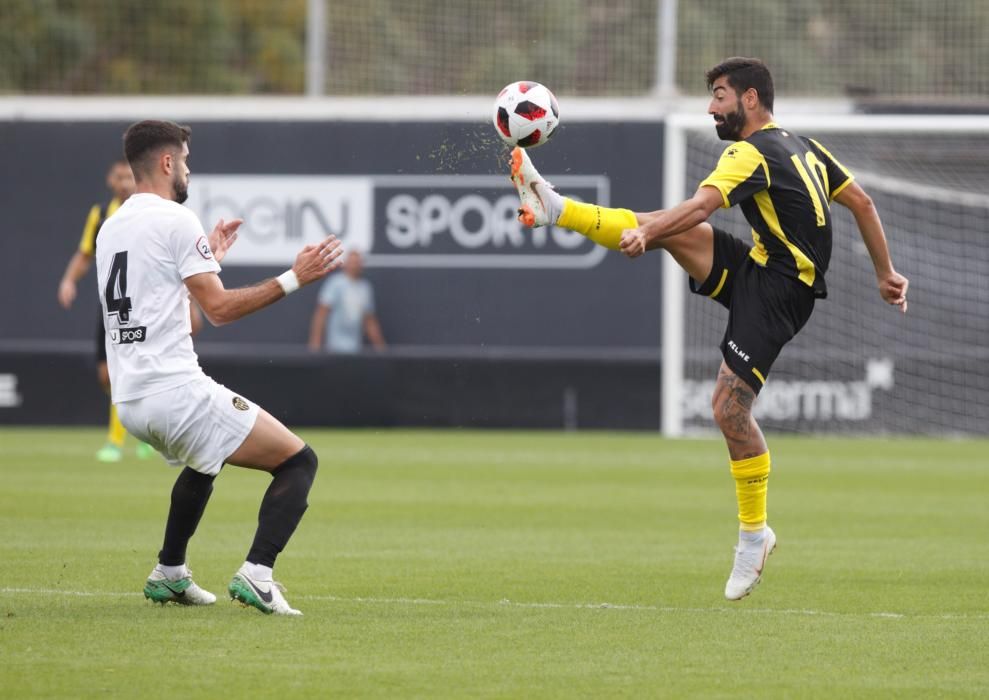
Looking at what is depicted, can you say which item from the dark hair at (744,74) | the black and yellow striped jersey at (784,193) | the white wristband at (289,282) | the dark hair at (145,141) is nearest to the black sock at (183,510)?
the white wristband at (289,282)

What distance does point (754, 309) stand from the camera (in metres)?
8.16

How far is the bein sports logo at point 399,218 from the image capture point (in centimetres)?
2217

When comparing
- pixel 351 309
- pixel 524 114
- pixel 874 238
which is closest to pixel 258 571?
pixel 524 114

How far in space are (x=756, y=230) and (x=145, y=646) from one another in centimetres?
368

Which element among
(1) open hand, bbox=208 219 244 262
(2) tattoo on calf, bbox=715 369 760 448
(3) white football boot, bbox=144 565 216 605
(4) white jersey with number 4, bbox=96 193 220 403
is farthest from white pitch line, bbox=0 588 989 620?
(1) open hand, bbox=208 219 244 262

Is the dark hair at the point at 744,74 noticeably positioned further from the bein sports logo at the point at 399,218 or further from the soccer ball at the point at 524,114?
the bein sports logo at the point at 399,218

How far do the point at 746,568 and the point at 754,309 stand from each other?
50.5 inches

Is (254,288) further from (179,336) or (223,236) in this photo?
(223,236)

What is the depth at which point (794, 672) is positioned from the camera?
611 cm

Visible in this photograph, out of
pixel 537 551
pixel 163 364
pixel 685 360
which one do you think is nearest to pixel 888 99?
pixel 685 360

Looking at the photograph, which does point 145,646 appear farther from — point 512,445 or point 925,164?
point 925,164

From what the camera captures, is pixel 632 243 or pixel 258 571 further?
pixel 632 243

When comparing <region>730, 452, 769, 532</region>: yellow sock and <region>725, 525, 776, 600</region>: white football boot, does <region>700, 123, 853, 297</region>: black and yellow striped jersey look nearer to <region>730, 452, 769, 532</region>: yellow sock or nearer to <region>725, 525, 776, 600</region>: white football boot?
<region>730, 452, 769, 532</region>: yellow sock

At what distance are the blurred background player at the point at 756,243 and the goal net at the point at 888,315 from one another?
11.8 metres
